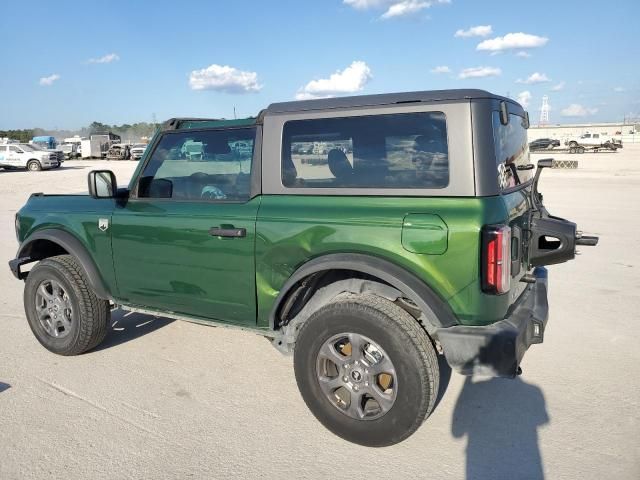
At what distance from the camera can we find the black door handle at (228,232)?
10.7ft

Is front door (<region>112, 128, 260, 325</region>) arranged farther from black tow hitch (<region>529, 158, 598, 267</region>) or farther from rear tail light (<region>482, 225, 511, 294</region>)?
black tow hitch (<region>529, 158, 598, 267</region>)

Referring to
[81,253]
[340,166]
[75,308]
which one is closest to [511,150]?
[340,166]

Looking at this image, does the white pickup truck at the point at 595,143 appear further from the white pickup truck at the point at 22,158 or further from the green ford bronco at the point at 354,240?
the green ford bronco at the point at 354,240

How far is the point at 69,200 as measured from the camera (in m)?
4.25

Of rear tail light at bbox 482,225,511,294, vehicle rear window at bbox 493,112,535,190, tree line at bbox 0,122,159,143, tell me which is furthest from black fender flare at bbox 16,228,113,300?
tree line at bbox 0,122,159,143

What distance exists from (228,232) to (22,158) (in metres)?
34.1

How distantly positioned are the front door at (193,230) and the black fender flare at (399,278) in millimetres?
615

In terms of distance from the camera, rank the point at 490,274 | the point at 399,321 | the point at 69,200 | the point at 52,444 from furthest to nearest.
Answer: the point at 69,200, the point at 52,444, the point at 399,321, the point at 490,274

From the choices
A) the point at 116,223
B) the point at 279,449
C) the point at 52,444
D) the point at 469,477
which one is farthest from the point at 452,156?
the point at 52,444

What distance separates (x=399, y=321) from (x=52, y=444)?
7.16 ft

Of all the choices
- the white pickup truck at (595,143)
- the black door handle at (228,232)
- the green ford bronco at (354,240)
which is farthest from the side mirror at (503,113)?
the white pickup truck at (595,143)

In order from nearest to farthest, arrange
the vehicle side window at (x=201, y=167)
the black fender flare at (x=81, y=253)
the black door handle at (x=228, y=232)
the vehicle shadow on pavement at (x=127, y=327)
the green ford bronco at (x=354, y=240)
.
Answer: the green ford bronco at (x=354, y=240)
the black door handle at (x=228, y=232)
the vehicle side window at (x=201, y=167)
the black fender flare at (x=81, y=253)
the vehicle shadow on pavement at (x=127, y=327)

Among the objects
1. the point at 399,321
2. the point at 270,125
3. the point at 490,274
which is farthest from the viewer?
the point at 270,125

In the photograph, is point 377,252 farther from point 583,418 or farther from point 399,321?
point 583,418
